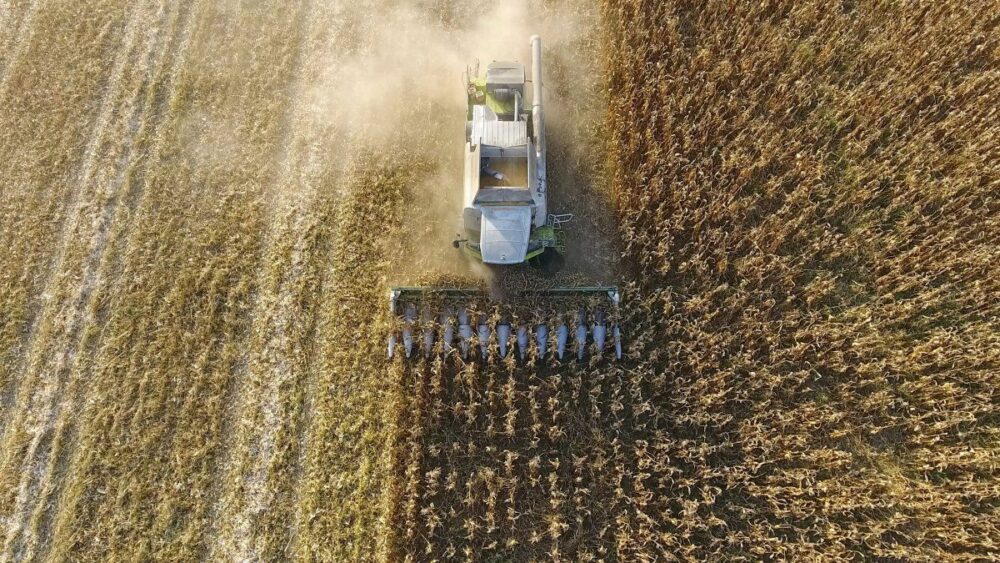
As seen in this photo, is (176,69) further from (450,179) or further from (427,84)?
(450,179)

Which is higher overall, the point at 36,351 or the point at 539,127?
the point at 539,127

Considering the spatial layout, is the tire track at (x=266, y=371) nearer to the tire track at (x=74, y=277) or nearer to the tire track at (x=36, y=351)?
the tire track at (x=74, y=277)

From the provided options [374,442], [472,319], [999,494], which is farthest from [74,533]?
[999,494]

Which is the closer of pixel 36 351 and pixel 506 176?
pixel 506 176

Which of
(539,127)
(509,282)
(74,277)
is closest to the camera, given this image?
(539,127)

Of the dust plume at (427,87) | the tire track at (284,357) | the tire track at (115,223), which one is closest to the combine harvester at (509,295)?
the dust plume at (427,87)

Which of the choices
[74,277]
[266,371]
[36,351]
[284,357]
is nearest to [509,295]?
[284,357]

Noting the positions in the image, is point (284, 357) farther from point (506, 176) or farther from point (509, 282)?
point (506, 176)
